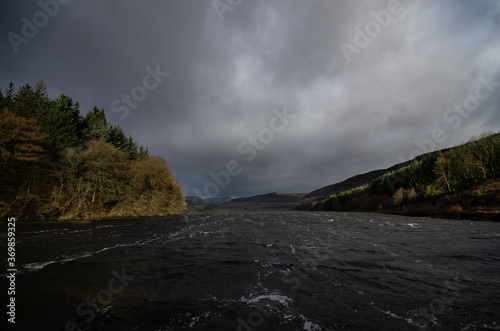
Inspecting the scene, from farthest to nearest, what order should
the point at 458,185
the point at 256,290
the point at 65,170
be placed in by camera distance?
the point at 458,185
the point at 65,170
the point at 256,290

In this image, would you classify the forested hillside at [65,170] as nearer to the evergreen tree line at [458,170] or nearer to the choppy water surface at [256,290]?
the choppy water surface at [256,290]

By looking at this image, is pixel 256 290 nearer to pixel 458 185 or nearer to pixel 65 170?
pixel 65 170

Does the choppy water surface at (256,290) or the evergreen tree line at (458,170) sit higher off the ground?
the evergreen tree line at (458,170)

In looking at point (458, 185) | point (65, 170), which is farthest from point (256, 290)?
point (458, 185)

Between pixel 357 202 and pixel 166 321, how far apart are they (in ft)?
427

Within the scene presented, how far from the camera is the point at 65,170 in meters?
37.4

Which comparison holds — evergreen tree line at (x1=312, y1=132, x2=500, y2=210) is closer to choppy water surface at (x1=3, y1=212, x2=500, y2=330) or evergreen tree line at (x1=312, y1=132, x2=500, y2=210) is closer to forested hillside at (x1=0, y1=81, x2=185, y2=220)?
choppy water surface at (x1=3, y1=212, x2=500, y2=330)

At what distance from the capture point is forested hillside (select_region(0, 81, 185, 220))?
29938 mm

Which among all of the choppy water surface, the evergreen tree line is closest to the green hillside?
the evergreen tree line

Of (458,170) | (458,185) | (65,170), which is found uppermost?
(65,170)

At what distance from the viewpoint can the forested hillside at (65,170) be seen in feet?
98.2

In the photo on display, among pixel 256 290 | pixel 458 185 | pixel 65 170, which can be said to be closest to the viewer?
pixel 256 290

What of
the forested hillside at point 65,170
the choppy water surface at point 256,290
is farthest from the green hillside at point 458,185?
the forested hillside at point 65,170

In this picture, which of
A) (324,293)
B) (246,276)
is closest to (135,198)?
(246,276)
